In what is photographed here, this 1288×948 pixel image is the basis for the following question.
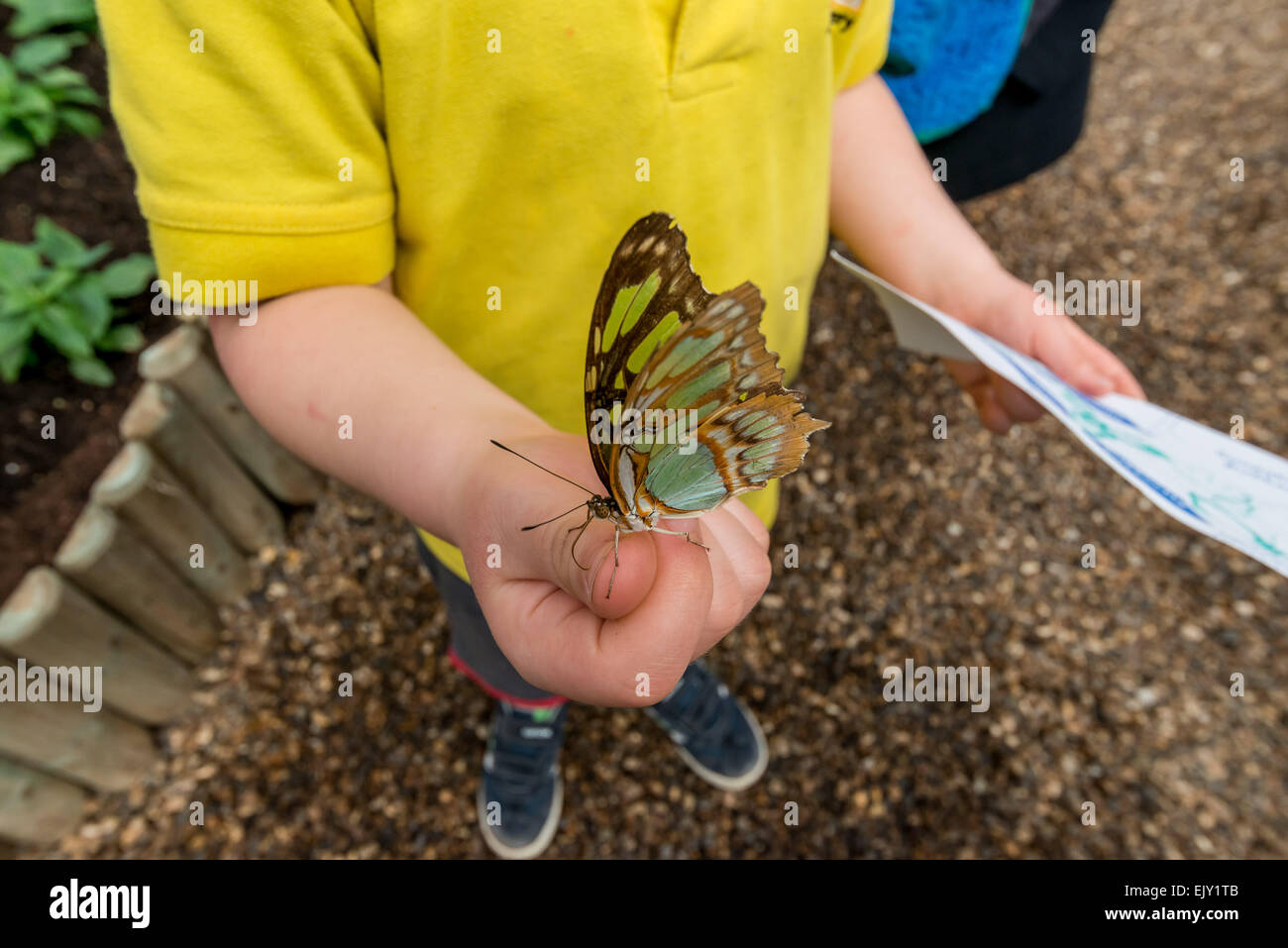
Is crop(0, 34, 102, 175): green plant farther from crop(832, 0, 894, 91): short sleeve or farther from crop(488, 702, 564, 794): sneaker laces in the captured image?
crop(832, 0, 894, 91): short sleeve

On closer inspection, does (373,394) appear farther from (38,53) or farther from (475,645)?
(38,53)

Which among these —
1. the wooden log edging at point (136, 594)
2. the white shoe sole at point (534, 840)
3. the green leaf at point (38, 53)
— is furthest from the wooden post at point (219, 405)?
the green leaf at point (38, 53)

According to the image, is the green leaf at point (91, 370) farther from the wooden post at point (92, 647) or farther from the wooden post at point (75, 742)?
the wooden post at point (75, 742)

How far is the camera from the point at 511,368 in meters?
1.10

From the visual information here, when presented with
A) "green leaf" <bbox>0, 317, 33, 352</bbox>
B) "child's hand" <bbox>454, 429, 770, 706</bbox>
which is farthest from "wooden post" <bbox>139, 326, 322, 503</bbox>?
"child's hand" <bbox>454, 429, 770, 706</bbox>

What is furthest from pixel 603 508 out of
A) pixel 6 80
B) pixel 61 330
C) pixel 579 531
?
pixel 6 80

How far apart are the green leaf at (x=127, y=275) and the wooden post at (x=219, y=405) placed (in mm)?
361

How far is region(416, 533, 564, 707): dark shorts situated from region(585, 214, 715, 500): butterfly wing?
791 millimetres

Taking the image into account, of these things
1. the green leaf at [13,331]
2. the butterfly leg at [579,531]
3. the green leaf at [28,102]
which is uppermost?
the butterfly leg at [579,531]

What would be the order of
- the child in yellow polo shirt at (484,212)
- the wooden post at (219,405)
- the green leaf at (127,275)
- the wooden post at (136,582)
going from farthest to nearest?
the green leaf at (127,275) → the wooden post at (219,405) → the wooden post at (136,582) → the child in yellow polo shirt at (484,212)

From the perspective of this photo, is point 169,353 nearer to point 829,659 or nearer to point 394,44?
point 394,44

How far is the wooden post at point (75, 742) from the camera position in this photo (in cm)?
170

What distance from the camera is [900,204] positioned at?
4.41 feet
